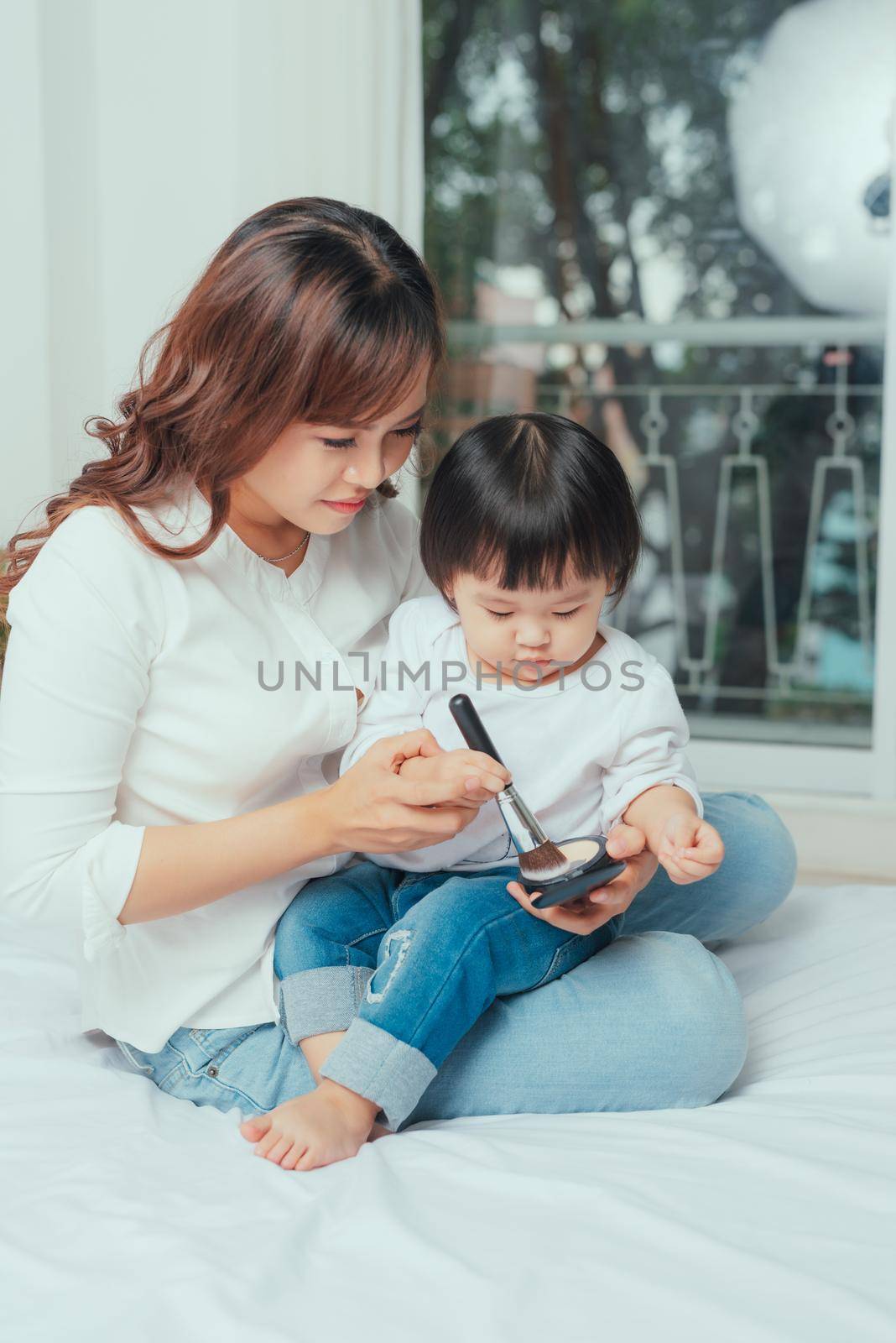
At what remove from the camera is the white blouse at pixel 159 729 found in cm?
109

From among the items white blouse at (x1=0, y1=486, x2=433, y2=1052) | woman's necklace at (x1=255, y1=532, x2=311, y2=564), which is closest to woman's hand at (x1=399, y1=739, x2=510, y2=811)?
white blouse at (x1=0, y1=486, x2=433, y2=1052)

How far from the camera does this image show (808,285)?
142 inches

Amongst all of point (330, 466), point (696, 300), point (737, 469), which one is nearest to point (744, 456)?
point (737, 469)

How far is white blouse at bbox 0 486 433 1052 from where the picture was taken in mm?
1088

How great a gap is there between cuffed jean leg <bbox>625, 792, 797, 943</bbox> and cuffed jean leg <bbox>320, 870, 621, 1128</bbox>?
28cm

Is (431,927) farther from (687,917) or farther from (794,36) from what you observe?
(794,36)

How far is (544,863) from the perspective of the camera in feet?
3.64

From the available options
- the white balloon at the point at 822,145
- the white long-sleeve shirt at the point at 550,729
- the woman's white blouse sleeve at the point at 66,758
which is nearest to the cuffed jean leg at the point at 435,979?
the white long-sleeve shirt at the point at 550,729

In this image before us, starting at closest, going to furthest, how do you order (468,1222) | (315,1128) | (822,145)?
1. (468,1222)
2. (315,1128)
3. (822,145)

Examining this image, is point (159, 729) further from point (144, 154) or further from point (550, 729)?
point (144, 154)

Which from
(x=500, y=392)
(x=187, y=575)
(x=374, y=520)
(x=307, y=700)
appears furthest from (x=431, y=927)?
(x=500, y=392)

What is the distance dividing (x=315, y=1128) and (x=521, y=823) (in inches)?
12.4

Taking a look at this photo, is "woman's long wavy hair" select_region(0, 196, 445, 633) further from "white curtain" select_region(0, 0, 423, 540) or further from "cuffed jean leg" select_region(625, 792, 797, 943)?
"white curtain" select_region(0, 0, 423, 540)

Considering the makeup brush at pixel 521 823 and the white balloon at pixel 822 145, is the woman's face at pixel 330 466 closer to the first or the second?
the makeup brush at pixel 521 823
